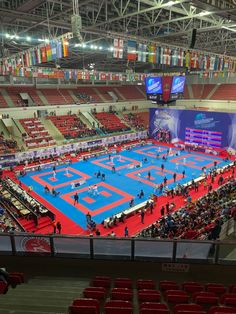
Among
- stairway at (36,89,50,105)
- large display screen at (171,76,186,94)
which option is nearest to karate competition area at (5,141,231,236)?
A: large display screen at (171,76,186,94)

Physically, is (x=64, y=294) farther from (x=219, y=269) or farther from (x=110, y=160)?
(x=110, y=160)

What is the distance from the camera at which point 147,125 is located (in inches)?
1950

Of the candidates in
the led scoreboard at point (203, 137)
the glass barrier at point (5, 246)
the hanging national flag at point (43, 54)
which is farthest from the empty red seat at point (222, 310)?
the led scoreboard at point (203, 137)

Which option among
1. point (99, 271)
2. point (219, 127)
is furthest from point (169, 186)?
point (99, 271)

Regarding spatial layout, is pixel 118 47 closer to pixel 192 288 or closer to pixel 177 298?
pixel 192 288

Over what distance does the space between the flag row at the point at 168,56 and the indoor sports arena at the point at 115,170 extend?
133mm

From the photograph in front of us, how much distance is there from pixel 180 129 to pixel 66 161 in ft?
61.8

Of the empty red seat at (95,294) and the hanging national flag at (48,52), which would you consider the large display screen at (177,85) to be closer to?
the hanging national flag at (48,52)


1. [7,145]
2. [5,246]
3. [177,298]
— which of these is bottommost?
[7,145]

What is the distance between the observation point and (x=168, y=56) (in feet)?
→ 70.6

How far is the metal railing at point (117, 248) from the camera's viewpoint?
24.8ft

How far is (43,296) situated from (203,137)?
3548 cm

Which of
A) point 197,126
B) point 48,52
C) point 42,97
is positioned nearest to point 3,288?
point 48,52

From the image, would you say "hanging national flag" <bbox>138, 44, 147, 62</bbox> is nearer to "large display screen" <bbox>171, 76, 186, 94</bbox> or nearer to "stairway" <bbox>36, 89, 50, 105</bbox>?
"large display screen" <bbox>171, 76, 186, 94</bbox>
